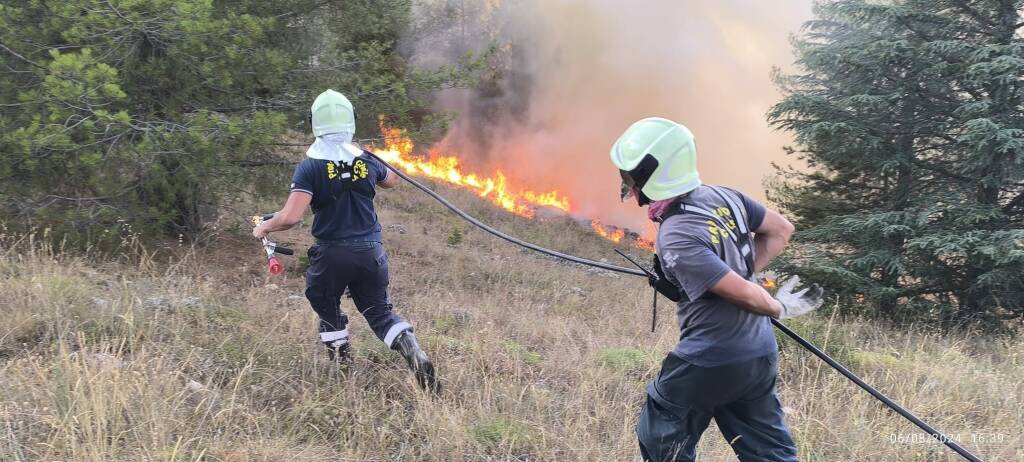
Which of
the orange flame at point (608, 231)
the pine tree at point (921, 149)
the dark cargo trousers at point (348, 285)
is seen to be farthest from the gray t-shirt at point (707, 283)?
the orange flame at point (608, 231)

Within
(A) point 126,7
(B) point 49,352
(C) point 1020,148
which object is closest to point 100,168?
(A) point 126,7

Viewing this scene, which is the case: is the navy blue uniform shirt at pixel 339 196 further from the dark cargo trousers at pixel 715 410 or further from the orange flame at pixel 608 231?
the orange flame at pixel 608 231

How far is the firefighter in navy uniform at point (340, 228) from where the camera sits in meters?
3.18

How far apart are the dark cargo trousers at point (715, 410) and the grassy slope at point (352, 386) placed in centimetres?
61

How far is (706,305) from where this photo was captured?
207 cm

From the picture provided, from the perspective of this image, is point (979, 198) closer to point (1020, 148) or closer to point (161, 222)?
point (1020, 148)

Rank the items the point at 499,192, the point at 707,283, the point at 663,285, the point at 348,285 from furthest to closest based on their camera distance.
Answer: the point at 499,192, the point at 348,285, the point at 663,285, the point at 707,283

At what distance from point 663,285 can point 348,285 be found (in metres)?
1.97

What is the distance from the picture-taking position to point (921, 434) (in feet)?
10.2

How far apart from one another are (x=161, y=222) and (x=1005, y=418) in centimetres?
711

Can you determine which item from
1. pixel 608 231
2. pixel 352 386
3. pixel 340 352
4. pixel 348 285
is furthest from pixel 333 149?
pixel 608 231

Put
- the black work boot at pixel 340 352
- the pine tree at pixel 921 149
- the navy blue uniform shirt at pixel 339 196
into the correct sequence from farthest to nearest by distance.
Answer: the pine tree at pixel 921 149 → the black work boot at pixel 340 352 → the navy blue uniform shirt at pixel 339 196

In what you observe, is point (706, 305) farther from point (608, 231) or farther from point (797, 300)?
point (608, 231)

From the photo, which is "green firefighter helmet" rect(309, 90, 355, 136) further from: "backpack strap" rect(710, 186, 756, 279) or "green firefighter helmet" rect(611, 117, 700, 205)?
"backpack strap" rect(710, 186, 756, 279)
